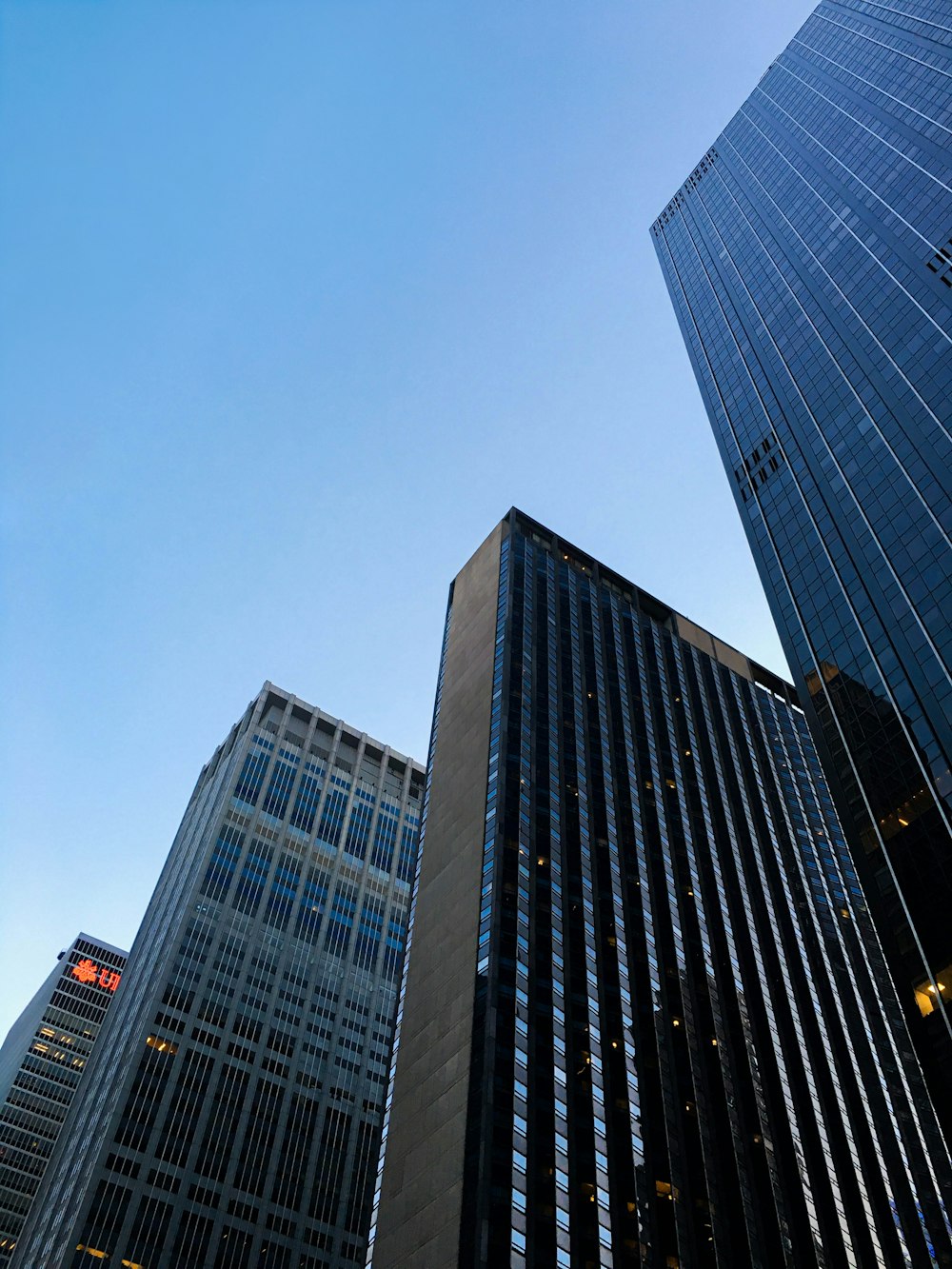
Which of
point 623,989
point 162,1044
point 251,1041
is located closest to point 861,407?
point 623,989

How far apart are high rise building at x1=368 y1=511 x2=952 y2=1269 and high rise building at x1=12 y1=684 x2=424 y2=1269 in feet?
86.7

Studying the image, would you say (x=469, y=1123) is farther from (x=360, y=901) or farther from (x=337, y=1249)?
(x=360, y=901)

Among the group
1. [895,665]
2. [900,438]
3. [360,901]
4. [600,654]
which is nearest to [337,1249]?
[360,901]

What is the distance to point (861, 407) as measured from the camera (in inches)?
3711

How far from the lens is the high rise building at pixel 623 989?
7581cm

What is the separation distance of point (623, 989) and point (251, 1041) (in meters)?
53.0

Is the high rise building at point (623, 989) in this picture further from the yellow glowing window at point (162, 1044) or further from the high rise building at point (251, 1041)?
the yellow glowing window at point (162, 1044)

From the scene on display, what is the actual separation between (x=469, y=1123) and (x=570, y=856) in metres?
30.8

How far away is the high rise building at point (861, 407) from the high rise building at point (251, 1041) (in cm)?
5973

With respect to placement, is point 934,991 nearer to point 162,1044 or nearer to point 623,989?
point 623,989

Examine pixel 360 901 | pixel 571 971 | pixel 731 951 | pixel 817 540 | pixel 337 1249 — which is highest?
pixel 360 901

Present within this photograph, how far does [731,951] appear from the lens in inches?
4269

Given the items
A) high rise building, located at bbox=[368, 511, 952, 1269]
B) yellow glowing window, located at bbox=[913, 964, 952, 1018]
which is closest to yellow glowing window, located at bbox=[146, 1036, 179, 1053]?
high rise building, located at bbox=[368, 511, 952, 1269]

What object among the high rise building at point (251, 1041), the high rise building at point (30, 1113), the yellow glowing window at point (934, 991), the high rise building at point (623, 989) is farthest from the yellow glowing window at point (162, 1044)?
the yellow glowing window at point (934, 991)
